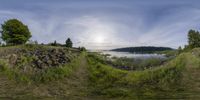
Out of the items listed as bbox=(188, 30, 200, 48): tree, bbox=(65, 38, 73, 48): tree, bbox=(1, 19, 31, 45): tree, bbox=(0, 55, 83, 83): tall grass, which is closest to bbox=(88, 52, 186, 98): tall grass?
bbox=(0, 55, 83, 83): tall grass

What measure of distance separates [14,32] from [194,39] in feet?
56.8

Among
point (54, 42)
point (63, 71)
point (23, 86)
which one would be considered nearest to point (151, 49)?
point (54, 42)

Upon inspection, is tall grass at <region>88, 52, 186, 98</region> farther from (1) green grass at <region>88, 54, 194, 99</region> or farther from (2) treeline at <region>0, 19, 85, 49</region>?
(2) treeline at <region>0, 19, 85, 49</region>

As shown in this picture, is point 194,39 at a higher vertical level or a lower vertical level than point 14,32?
lower

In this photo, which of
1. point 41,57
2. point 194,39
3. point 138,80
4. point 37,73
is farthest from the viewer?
point 194,39

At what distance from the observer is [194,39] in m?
32.4

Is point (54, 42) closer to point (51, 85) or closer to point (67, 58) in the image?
Result: point (67, 58)

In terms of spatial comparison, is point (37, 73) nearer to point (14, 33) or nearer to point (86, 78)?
point (86, 78)

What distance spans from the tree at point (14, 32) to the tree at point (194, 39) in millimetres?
15917

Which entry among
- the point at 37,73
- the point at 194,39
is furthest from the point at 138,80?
the point at 194,39

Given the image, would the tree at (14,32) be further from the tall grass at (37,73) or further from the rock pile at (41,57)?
the tall grass at (37,73)

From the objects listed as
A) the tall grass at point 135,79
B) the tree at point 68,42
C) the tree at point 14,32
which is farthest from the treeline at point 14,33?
the tall grass at point 135,79

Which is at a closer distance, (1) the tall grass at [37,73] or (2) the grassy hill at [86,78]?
(2) the grassy hill at [86,78]

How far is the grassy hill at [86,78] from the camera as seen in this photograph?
71.7 feet
